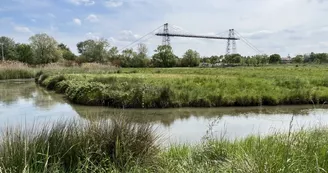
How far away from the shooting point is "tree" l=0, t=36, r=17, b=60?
58791mm

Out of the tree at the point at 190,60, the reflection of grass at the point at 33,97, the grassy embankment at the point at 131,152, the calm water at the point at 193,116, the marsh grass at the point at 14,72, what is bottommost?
the calm water at the point at 193,116

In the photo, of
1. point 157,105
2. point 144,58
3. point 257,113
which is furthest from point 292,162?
point 144,58

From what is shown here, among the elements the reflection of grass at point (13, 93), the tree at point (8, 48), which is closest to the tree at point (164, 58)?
the tree at point (8, 48)

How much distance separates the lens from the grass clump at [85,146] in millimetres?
3551

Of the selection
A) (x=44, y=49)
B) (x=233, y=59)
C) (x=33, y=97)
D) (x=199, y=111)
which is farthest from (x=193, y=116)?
(x=233, y=59)

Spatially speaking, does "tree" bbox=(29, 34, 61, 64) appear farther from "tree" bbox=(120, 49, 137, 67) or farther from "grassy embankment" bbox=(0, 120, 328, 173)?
"grassy embankment" bbox=(0, 120, 328, 173)

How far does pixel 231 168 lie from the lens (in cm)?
Answer: 334

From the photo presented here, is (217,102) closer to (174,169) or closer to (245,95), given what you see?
(245,95)

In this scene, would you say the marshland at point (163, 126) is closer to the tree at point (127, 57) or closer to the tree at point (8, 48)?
the tree at point (127, 57)

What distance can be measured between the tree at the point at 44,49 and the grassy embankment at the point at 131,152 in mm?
53611

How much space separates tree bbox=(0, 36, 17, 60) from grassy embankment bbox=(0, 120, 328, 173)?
61093 mm

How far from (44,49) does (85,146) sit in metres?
54.7

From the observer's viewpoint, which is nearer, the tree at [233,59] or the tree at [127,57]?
the tree at [127,57]

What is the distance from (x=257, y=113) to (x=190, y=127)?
4088 mm
